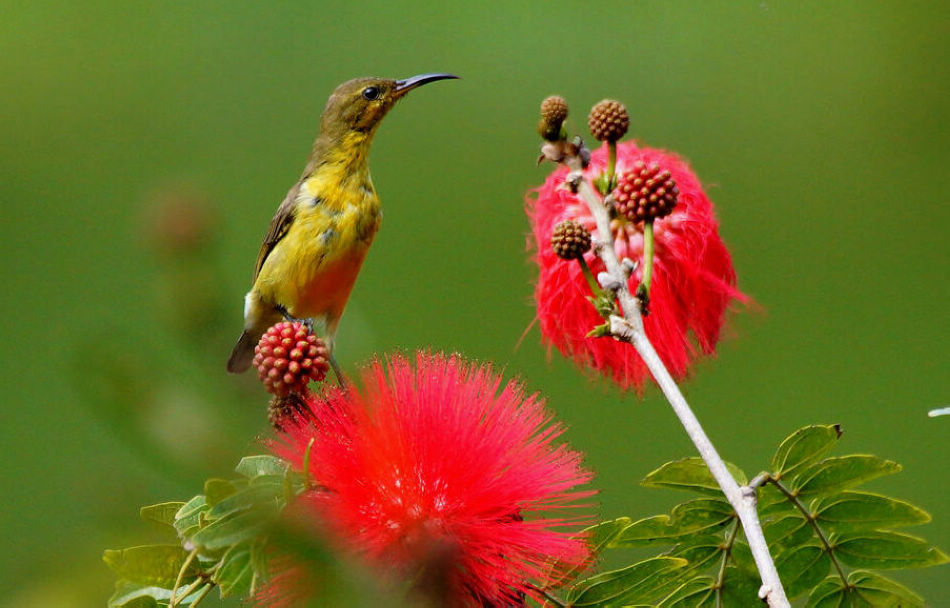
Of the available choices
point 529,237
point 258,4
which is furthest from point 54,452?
point 529,237

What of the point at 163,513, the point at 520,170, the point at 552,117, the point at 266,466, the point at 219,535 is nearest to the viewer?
the point at 219,535

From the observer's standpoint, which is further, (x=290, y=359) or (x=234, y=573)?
(x=290, y=359)

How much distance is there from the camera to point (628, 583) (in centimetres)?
80

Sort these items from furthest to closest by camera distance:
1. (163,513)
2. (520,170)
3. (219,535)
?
(520,170) < (163,513) < (219,535)

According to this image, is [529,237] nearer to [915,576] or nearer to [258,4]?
[915,576]

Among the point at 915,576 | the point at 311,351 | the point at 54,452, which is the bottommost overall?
the point at 915,576

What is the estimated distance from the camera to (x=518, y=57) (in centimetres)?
471

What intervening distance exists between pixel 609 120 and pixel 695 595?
0.37 metres

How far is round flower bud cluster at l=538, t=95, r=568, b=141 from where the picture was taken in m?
0.92

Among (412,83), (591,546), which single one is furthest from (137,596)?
(412,83)

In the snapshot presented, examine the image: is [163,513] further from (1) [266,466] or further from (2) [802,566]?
(2) [802,566]

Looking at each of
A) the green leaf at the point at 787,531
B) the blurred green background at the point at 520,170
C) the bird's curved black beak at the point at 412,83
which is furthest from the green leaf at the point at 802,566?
the blurred green background at the point at 520,170

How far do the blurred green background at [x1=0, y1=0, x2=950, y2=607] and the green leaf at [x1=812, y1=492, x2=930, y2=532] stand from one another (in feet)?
8.96

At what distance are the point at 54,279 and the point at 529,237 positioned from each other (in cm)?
420
